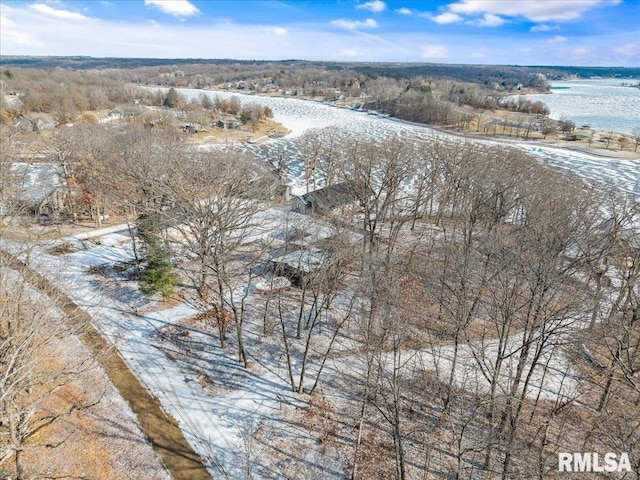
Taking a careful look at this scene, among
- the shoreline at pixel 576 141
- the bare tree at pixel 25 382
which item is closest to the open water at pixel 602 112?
the shoreline at pixel 576 141

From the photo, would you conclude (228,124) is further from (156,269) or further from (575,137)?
(575,137)

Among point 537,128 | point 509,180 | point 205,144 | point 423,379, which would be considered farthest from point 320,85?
point 423,379

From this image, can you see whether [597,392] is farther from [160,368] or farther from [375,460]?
[160,368]

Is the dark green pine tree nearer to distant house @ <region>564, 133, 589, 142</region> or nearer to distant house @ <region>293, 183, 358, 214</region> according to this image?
distant house @ <region>293, 183, 358, 214</region>

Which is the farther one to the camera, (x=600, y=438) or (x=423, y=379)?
(x=423, y=379)

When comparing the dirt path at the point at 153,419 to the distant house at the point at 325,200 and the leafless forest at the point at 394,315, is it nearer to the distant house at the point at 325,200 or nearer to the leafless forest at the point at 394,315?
the leafless forest at the point at 394,315

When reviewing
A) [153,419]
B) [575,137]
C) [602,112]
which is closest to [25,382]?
[153,419]

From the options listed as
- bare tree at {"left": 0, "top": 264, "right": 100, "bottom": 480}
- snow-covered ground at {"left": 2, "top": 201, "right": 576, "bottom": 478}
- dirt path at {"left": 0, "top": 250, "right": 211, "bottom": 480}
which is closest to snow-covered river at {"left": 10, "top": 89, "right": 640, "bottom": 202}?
snow-covered ground at {"left": 2, "top": 201, "right": 576, "bottom": 478}

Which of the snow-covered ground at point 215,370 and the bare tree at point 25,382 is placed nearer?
the bare tree at point 25,382
